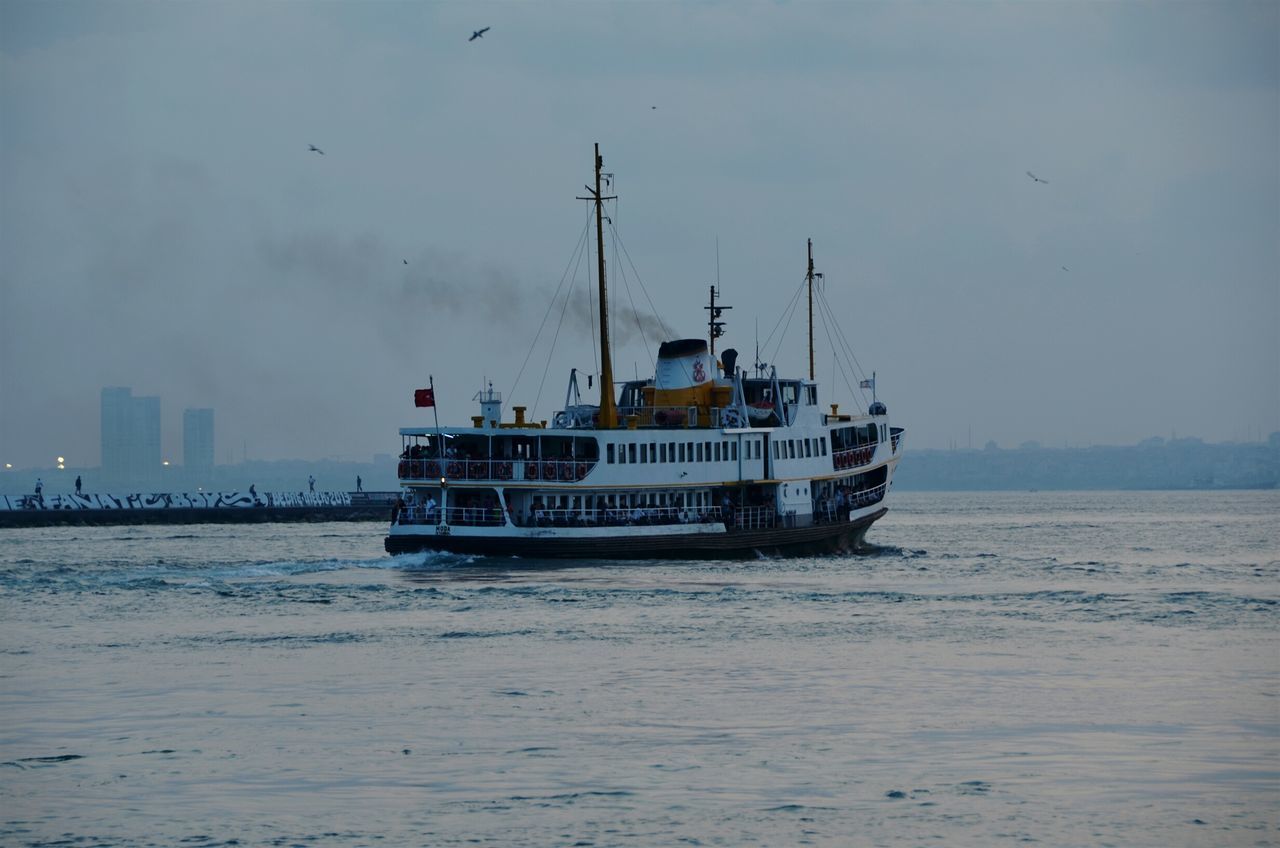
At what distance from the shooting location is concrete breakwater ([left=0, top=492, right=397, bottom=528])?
4397 inches

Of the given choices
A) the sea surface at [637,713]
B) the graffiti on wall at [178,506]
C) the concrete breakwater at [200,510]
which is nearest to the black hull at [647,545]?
the sea surface at [637,713]

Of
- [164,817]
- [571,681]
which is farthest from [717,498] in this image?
[164,817]

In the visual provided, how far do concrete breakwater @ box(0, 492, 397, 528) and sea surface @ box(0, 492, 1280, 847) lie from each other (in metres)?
65.9

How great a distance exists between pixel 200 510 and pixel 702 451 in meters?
70.5

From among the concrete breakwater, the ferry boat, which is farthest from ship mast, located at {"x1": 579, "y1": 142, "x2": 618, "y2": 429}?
the concrete breakwater

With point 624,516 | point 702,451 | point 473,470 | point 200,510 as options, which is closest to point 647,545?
point 624,516

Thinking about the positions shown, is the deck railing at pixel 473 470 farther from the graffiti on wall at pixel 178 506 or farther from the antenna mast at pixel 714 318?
the graffiti on wall at pixel 178 506

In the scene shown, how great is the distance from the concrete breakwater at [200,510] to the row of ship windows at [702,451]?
65332mm

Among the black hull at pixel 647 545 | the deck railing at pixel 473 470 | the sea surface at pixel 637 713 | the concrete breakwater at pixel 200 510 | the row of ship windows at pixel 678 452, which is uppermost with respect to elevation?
the row of ship windows at pixel 678 452

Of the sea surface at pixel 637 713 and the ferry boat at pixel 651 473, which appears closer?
the sea surface at pixel 637 713

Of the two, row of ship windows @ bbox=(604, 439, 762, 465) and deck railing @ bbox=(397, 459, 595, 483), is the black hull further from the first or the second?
row of ship windows @ bbox=(604, 439, 762, 465)

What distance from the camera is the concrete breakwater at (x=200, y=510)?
366ft

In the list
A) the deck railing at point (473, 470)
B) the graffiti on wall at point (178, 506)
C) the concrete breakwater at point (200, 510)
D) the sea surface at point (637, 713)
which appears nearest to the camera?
the sea surface at point (637, 713)

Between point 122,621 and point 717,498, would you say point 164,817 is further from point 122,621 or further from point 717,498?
point 717,498
